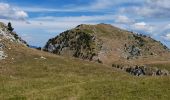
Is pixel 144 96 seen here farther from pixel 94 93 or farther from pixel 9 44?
pixel 9 44

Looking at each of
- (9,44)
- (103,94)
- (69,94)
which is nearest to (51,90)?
(69,94)

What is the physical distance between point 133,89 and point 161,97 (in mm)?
4950

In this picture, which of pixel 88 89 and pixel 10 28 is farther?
pixel 10 28

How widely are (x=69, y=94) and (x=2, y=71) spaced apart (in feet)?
130

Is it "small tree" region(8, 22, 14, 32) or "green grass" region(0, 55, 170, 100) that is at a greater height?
"small tree" region(8, 22, 14, 32)

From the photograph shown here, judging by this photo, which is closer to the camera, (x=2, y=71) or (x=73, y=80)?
(x=73, y=80)

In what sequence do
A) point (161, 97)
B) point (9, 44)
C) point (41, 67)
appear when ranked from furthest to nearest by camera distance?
point (9, 44), point (41, 67), point (161, 97)

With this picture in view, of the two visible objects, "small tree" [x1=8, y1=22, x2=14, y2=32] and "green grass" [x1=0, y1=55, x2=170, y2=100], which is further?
"small tree" [x1=8, y1=22, x2=14, y2=32]

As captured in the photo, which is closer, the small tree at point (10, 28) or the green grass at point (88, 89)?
the green grass at point (88, 89)

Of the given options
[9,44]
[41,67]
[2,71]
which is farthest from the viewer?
[9,44]

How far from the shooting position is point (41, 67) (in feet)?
305

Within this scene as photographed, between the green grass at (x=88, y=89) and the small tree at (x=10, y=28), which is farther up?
the small tree at (x=10, y=28)

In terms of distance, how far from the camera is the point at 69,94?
45062mm

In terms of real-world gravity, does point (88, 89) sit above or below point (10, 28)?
below
